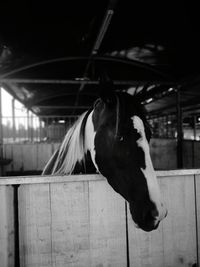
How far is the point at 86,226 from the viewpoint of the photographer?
153 cm

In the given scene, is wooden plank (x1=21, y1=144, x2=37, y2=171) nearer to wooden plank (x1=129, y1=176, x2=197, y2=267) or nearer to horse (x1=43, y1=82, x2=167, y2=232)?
horse (x1=43, y1=82, x2=167, y2=232)

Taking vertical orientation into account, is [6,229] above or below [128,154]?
below

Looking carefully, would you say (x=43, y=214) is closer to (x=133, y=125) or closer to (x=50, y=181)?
A: (x=50, y=181)

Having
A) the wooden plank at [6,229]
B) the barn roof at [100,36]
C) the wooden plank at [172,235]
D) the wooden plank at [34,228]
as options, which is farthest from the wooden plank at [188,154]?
the wooden plank at [6,229]

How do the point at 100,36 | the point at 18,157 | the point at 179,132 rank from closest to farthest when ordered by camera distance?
the point at 100,36, the point at 179,132, the point at 18,157

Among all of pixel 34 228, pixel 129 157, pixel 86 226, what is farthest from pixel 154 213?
pixel 34 228

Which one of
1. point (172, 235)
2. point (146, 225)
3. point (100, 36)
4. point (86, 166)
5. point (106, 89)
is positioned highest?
point (100, 36)

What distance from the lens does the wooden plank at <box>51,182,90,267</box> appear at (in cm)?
150

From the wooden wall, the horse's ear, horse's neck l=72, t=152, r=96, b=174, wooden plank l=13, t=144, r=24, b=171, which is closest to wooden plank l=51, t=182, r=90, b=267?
horse's neck l=72, t=152, r=96, b=174

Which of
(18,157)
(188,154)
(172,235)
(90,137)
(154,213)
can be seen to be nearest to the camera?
(154,213)

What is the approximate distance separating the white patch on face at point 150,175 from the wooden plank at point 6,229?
91 centimetres

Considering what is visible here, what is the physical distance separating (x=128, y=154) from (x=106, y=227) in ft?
1.86

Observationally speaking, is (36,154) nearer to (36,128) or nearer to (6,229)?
(36,128)

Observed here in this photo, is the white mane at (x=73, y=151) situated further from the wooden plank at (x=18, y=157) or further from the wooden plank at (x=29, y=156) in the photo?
the wooden plank at (x=18, y=157)
